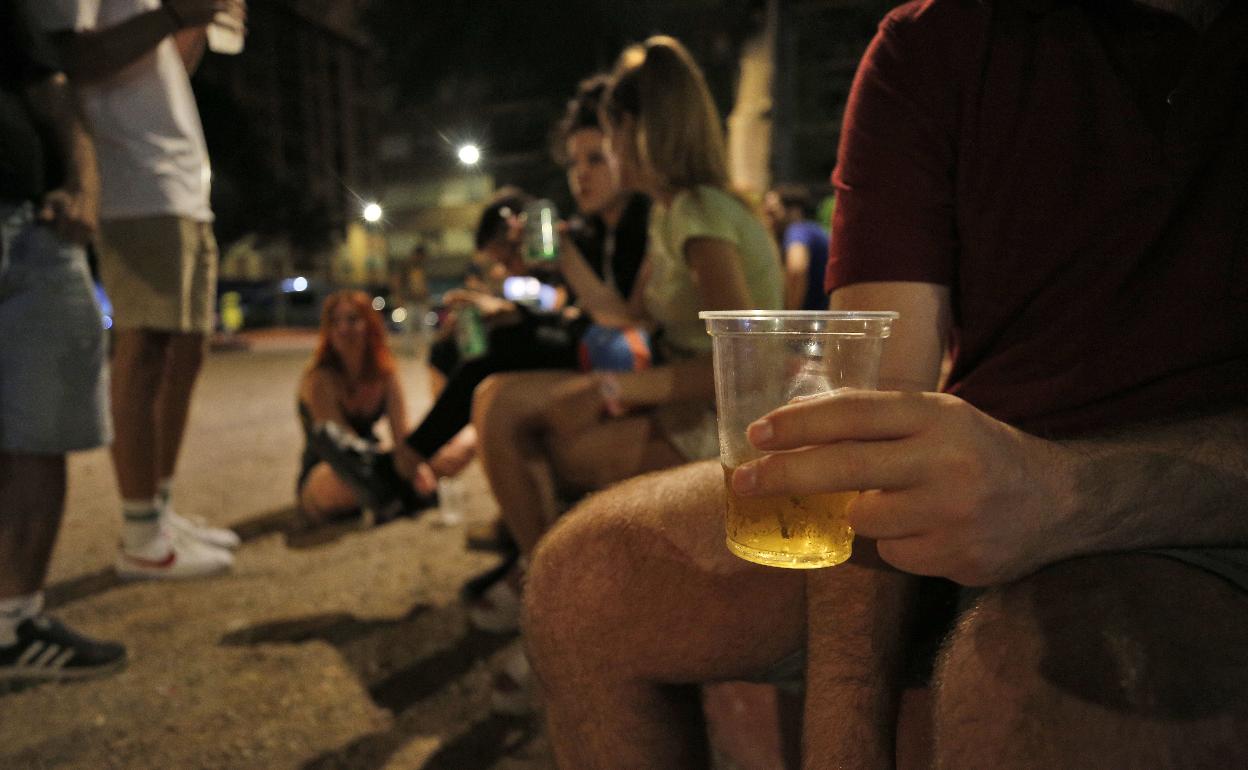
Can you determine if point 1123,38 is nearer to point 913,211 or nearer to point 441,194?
point 913,211

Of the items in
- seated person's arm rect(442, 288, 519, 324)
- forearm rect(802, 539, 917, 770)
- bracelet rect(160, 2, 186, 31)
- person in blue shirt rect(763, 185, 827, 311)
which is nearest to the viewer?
forearm rect(802, 539, 917, 770)

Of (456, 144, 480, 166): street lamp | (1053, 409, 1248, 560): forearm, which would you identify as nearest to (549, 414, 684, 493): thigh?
(1053, 409, 1248, 560): forearm

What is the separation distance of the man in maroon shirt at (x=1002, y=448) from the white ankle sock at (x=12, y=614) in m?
2.02

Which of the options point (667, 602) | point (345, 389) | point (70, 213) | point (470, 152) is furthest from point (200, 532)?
point (470, 152)

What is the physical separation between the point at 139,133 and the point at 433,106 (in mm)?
42752

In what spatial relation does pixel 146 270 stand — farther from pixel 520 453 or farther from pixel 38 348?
pixel 520 453

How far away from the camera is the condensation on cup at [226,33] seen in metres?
3.01

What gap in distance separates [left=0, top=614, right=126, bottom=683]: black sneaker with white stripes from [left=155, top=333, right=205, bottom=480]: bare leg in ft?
3.58

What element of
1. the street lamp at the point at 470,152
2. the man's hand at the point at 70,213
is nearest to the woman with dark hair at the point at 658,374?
the man's hand at the point at 70,213

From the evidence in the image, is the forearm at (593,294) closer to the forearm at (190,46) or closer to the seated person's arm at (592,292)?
the seated person's arm at (592,292)

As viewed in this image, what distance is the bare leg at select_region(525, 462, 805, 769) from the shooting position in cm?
106

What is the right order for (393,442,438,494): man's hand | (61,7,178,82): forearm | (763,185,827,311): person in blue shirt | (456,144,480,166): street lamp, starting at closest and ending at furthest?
(61,7,178,82): forearm → (393,442,438,494): man's hand → (763,185,827,311): person in blue shirt → (456,144,480,166): street lamp

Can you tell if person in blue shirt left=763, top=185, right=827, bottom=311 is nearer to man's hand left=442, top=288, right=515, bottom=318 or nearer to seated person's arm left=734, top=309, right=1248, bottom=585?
man's hand left=442, top=288, right=515, bottom=318

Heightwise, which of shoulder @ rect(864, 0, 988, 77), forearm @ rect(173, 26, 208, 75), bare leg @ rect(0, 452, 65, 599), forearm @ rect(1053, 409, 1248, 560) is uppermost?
forearm @ rect(173, 26, 208, 75)
